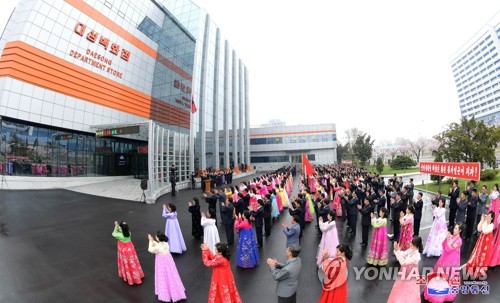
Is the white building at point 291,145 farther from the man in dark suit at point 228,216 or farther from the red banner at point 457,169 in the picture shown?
the man in dark suit at point 228,216

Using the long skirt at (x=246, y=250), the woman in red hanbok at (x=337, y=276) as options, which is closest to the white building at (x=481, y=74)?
the long skirt at (x=246, y=250)

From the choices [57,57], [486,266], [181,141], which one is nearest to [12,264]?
[486,266]

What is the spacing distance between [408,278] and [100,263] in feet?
22.9

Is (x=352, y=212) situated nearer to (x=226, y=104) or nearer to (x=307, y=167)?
(x=307, y=167)

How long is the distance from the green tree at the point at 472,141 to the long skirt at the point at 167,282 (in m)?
18.6

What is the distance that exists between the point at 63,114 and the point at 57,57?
13.7 ft

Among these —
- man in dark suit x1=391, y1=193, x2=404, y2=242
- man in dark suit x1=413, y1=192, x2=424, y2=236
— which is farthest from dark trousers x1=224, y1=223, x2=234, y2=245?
man in dark suit x1=413, y1=192, x2=424, y2=236

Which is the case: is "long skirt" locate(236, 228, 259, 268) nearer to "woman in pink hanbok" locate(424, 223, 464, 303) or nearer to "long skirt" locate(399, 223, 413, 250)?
"woman in pink hanbok" locate(424, 223, 464, 303)

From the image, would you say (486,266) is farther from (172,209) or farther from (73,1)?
(73,1)

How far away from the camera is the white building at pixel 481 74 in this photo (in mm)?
73312

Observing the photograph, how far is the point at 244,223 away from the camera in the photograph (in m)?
6.33

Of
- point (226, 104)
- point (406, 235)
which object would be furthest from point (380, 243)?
point (226, 104)

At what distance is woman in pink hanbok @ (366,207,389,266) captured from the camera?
6.39 meters

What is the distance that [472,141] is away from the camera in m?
16.1
